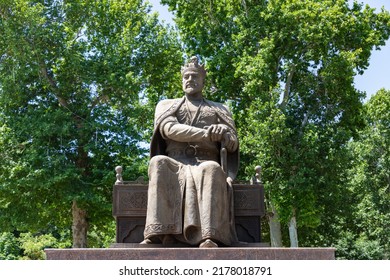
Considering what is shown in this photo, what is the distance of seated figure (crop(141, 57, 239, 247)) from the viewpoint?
8977 mm

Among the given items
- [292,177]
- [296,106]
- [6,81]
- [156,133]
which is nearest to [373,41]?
[296,106]

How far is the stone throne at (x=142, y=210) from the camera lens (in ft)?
31.6

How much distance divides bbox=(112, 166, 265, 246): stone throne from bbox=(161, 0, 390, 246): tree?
11.1 m

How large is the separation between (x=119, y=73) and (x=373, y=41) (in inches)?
356

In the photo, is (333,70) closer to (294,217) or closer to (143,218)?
(294,217)

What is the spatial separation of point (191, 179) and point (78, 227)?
45.6ft

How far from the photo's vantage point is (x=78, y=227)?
22.3 metres

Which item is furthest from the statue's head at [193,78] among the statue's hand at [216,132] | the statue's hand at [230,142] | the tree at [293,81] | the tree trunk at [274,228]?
the tree trunk at [274,228]

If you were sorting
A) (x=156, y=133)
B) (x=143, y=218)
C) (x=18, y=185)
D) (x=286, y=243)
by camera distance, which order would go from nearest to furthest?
(x=143, y=218) → (x=156, y=133) → (x=18, y=185) → (x=286, y=243)

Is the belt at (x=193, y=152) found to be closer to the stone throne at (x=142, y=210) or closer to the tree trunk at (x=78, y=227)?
the stone throne at (x=142, y=210)

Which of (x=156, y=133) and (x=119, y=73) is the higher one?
(x=119, y=73)

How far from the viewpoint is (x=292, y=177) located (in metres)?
21.0

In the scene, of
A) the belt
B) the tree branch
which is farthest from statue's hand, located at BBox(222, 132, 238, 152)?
the tree branch

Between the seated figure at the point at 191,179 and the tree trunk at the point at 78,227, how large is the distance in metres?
12.6
